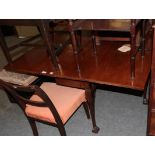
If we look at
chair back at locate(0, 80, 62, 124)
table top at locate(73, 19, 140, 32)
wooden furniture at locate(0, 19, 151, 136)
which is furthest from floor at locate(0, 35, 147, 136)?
table top at locate(73, 19, 140, 32)

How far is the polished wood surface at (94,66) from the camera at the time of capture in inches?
59.6

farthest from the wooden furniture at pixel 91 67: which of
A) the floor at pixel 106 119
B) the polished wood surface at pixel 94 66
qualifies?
the floor at pixel 106 119

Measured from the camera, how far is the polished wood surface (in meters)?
1.51

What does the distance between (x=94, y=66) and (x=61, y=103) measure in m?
0.41

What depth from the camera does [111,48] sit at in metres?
1.95

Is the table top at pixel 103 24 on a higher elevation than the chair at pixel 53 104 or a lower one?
higher

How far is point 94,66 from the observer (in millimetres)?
1712

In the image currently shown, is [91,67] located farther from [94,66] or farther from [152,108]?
[152,108]

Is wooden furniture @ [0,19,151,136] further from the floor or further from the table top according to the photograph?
the floor

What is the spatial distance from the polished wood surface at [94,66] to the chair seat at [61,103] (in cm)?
15

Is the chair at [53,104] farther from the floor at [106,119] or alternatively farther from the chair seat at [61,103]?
the floor at [106,119]

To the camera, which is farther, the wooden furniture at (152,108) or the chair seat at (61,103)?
the chair seat at (61,103)

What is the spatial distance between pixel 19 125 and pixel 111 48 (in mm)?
1200
